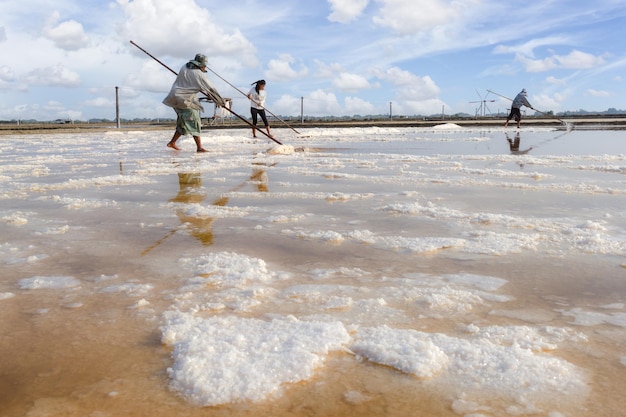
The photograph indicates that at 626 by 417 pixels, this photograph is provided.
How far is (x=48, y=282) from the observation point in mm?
2303

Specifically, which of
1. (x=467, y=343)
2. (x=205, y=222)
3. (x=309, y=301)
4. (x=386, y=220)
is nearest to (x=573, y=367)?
(x=467, y=343)

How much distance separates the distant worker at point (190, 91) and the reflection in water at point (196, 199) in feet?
10.0

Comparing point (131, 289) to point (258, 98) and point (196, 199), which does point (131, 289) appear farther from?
point (258, 98)

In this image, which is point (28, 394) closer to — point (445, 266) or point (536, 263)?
point (445, 266)

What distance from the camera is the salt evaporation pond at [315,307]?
54.7 inches

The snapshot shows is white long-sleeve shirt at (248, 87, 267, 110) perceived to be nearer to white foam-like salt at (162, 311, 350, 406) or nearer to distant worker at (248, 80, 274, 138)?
distant worker at (248, 80, 274, 138)

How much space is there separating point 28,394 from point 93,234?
1957 mm

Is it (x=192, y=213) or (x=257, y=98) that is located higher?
(x=257, y=98)

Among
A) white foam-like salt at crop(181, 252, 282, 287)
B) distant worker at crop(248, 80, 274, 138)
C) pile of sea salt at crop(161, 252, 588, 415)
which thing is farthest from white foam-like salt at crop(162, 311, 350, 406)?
distant worker at crop(248, 80, 274, 138)

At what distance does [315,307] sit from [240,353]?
1.57ft

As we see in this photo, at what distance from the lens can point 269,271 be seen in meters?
2.46

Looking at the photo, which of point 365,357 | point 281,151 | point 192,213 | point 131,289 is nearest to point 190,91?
point 281,151

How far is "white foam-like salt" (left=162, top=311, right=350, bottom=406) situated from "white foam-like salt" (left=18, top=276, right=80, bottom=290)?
0.66 meters

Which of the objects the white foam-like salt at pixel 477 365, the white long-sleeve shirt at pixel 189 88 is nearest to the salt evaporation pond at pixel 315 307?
the white foam-like salt at pixel 477 365
